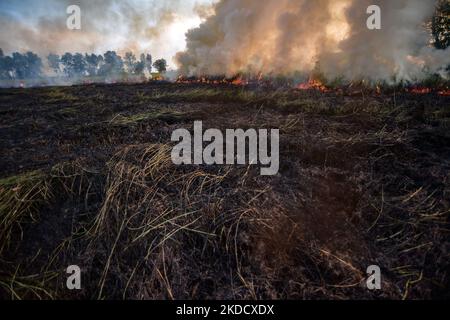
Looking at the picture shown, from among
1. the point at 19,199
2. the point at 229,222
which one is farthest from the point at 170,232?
the point at 19,199

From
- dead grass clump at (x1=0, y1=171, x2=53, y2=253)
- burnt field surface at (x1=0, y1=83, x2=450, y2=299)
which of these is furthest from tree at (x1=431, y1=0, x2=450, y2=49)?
dead grass clump at (x1=0, y1=171, x2=53, y2=253)

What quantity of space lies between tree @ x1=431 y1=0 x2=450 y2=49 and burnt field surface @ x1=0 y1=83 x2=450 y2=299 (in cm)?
1299

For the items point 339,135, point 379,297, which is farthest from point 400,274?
point 339,135

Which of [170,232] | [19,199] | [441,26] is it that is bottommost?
[170,232]

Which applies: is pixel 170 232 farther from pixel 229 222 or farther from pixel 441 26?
pixel 441 26

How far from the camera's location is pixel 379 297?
1.75 metres

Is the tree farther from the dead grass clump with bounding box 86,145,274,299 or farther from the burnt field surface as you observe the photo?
the dead grass clump with bounding box 86,145,274,299

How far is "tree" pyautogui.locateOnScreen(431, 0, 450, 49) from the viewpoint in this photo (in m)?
12.0

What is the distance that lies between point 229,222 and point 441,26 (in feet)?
54.8

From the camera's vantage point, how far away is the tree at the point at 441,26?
39.4 feet

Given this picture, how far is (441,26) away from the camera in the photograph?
12.8m

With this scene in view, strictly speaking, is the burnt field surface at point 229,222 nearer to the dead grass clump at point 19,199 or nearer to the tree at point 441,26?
the dead grass clump at point 19,199

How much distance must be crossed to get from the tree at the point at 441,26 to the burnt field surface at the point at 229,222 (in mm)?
12994
